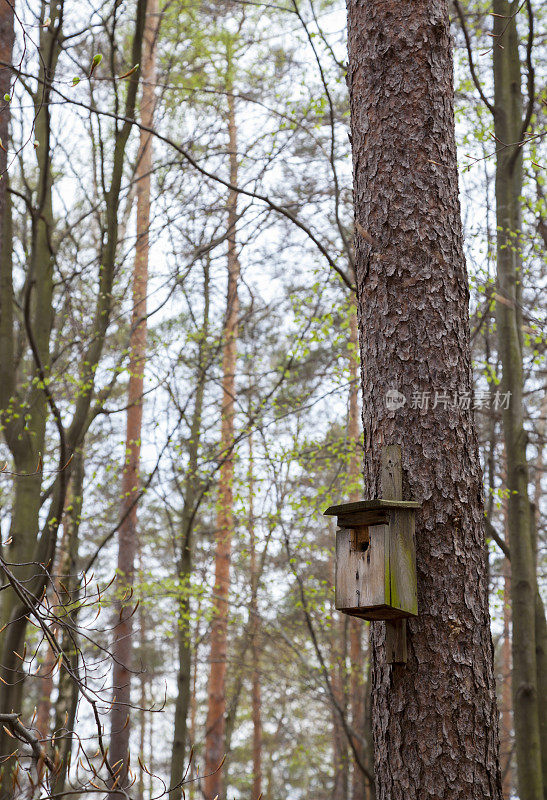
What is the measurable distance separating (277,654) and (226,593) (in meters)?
3.92

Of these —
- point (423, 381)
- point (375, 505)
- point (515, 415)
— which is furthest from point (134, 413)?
point (375, 505)

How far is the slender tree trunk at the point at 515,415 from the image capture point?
4.95m

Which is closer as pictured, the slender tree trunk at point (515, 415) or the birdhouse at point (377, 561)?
the birdhouse at point (377, 561)

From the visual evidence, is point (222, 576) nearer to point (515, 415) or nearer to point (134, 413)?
point (134, 413)

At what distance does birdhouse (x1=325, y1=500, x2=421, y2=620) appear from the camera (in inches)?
87.2

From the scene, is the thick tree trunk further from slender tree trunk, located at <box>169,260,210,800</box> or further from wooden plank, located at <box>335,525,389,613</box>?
slender tree trunk, located at <box>169,260,210,800</box>

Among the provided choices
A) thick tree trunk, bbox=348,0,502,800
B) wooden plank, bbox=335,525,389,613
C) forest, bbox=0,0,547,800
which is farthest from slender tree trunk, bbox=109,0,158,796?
wooden plank, bbox=335,525,389,613

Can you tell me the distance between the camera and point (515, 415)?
5543mm

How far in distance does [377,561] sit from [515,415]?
142 inches

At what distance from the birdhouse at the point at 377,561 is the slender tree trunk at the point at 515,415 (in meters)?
3.23

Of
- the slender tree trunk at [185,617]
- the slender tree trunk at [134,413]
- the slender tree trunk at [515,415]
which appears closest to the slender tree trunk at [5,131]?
the slender tree trunk at [134,413]

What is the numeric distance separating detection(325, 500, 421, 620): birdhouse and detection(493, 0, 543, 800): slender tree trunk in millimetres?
3228

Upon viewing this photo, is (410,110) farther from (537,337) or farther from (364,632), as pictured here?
(364,632)

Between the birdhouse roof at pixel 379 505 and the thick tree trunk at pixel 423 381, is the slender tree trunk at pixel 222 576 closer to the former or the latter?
the thick tree trunk at pixel 423 381
